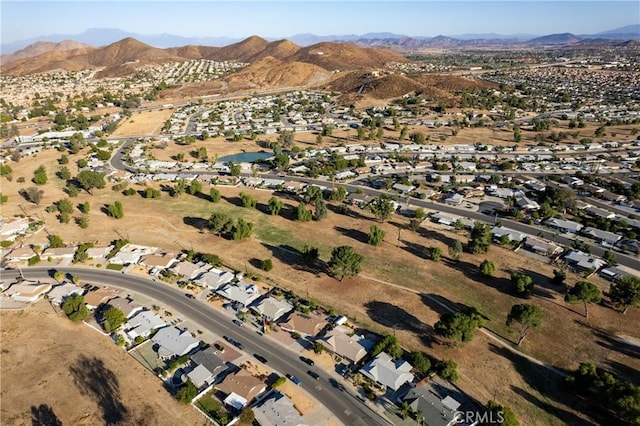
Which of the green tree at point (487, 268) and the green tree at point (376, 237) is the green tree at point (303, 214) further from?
the green tree at point (487, 268)

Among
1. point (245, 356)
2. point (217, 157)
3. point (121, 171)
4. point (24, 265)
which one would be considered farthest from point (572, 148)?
point (24, 265)

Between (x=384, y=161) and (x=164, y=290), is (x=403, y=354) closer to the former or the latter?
(x=164, y=290)

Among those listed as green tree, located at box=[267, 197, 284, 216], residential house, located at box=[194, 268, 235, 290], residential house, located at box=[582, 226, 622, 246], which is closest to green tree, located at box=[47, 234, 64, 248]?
residential house, located at box=[194, 268, 235, 290]

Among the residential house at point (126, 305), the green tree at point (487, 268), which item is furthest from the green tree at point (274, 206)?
the green tree at point (487, 268)

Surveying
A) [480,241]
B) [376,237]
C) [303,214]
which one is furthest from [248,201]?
[480,241]

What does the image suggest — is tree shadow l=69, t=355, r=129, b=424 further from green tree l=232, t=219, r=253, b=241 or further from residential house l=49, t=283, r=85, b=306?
green tree l=232, t=219, r=253, b=241

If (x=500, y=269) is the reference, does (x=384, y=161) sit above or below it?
above
